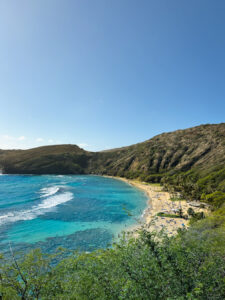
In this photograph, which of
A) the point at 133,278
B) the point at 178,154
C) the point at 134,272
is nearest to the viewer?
the point at 133,278

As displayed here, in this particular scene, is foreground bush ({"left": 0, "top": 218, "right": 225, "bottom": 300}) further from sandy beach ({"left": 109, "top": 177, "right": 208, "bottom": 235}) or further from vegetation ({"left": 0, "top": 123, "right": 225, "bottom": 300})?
sandy beach ({"left": 109, "top": 177, "right": 208, "bottom": 235})

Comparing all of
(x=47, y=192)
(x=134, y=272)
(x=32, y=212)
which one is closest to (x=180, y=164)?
(x=47, y=192)

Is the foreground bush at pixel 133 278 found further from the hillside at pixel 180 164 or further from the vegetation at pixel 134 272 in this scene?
the hillside at pixel 180 164

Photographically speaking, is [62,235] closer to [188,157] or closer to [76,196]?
[76,196]

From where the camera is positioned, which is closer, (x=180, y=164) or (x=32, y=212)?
(x=32, y=212)

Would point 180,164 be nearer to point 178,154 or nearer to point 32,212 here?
point 178,154

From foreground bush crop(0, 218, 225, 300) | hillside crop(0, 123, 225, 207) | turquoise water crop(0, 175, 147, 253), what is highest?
hillside crop(0, 123, 225, 207)

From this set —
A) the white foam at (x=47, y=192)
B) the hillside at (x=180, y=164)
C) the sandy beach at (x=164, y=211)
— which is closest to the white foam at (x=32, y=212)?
the white foam at (x=47, y=192)

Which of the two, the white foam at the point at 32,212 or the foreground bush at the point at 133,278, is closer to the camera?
the foreground bush at the point at 133,278

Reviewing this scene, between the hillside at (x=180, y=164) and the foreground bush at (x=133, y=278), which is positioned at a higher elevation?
the hillside at (x=180, y=164)

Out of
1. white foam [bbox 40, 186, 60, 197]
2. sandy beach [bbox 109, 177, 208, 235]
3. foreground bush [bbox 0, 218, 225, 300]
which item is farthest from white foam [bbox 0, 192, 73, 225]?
foreground bush [bbox 0, 218, 225, 300]

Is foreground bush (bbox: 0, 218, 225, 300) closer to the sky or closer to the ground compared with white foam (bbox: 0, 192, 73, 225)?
closer to the sky

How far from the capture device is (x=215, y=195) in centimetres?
6894

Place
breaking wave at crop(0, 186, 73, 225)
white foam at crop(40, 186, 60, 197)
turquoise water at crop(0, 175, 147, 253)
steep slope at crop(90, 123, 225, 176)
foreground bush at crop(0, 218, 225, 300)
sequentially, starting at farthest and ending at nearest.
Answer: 1. steep slope at crop(90, 123, 225, 176)
2. white foam at crop(40, 186, 60, 197)
3. breaking wave at crop(0, 186, 73, 225)
4. turquoise water at crop(0, 175, 147, 253)
5. foreground bush at crop(0, 218, 225, 300)
